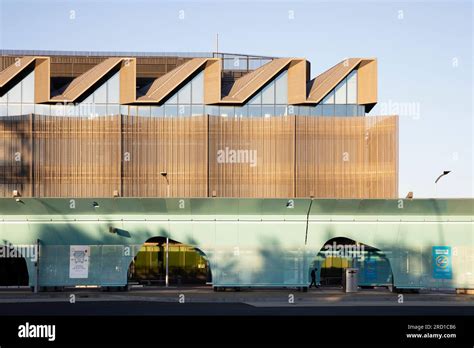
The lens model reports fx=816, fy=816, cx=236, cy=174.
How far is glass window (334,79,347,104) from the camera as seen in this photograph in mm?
80125

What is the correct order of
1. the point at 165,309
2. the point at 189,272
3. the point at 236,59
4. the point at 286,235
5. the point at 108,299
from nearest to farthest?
the point at 165,309, the point at 108,299, the point at 286,235, the point at 189,272, the point at 236,59

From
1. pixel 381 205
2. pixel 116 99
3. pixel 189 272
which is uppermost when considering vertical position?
pixel 116 99

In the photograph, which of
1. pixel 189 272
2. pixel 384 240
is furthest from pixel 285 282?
pixel 189 272

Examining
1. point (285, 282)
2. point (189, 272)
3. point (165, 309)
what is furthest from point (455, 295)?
point (189, 272)

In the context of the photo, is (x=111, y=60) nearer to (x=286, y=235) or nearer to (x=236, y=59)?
(x=236, y=59)

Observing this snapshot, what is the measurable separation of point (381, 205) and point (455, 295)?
7.72 metres

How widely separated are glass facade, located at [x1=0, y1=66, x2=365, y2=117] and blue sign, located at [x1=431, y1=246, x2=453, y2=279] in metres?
30.4

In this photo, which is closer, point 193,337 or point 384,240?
point 193,337

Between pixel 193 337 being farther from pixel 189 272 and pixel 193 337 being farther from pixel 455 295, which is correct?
pixel 189 272

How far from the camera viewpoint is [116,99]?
80250 mm

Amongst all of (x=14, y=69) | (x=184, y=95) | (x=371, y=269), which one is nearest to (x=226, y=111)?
(x=184, y=95)

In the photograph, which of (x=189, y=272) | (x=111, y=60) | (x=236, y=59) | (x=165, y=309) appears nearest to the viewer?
(x=165, y=309)

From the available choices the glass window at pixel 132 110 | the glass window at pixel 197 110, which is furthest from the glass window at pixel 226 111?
the glass window at pixel 132 110

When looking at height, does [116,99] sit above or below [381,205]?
above
